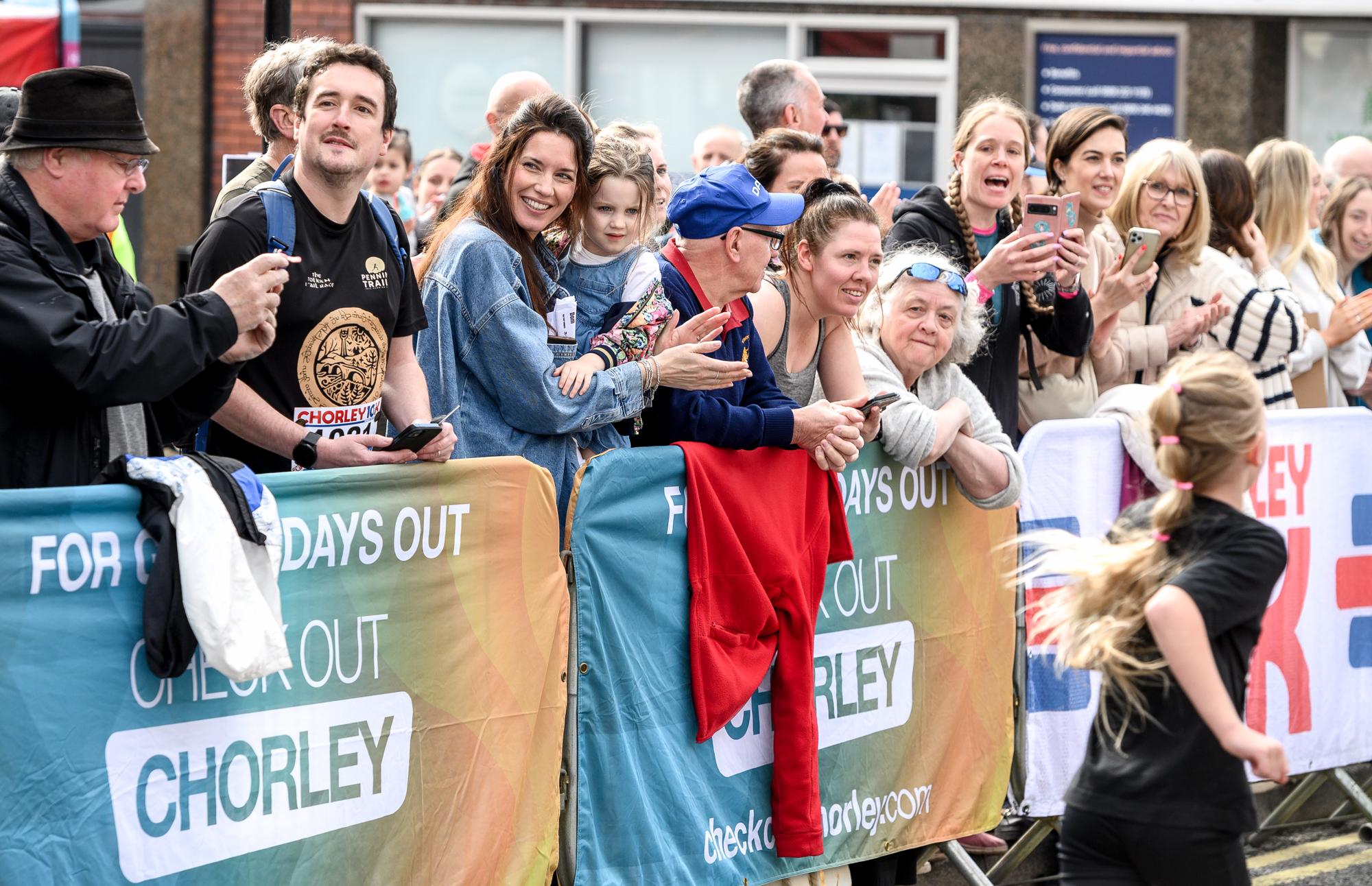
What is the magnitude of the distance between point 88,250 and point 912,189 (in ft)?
26.5

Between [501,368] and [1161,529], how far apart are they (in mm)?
1807

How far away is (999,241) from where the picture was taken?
6230 mm

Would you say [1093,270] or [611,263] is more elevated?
[1093,270]

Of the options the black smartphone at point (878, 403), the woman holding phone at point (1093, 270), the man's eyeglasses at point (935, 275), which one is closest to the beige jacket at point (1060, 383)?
the woman holding phone at point (1093, 270)

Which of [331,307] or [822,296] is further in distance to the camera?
[822,296]

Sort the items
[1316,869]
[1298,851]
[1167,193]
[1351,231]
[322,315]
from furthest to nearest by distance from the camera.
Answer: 1. [1351,231]
2. [1167,193]
3. [1298,851]
4. [1316,869]
5. [322,315]

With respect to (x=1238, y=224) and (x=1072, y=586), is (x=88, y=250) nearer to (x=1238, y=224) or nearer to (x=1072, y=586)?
(x=1072, y=586)

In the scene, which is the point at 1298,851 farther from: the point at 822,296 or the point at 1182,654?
the point at 1182,654

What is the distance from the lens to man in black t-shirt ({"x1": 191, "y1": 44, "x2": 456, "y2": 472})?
418 cm

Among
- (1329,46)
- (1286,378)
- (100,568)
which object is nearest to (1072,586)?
(100,568)

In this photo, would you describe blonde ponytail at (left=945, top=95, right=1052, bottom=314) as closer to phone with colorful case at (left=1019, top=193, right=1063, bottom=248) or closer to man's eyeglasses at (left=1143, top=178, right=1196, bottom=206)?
phone with colorful case at (left=1019, top=193, right=1063, bottom=248)

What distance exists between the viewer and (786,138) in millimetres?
5949

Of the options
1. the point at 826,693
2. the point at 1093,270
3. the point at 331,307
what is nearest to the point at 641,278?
the point at 331,307

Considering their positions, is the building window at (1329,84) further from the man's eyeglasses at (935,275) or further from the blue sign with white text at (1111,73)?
the man's eyeglasses at (935,275)
